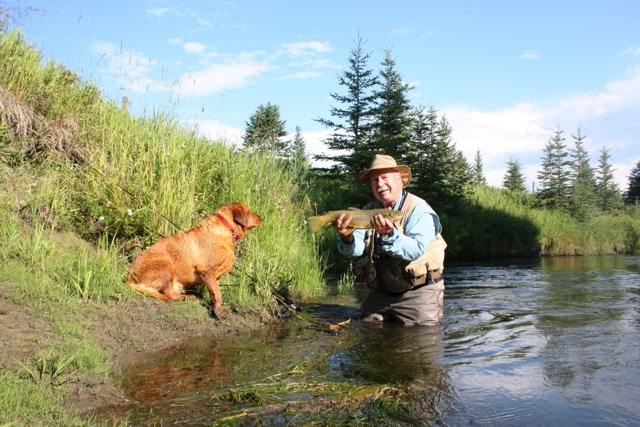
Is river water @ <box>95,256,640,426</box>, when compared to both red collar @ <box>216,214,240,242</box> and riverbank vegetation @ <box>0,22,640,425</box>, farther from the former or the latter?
red collar @ <box>216,214,240,242</box>

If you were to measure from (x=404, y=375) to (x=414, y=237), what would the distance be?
1743 mm

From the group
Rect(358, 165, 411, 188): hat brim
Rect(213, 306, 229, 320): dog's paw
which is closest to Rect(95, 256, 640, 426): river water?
Rect(213, 306, 229, 320): dog's paw

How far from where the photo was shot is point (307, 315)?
6.84 m

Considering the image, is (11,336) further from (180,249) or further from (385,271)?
(385,271)

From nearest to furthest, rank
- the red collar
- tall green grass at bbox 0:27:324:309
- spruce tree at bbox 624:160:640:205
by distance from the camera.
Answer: the red collar → tall green grass at bbox 0:27:324:309 → spruce tree at bbox 624:160:640:205

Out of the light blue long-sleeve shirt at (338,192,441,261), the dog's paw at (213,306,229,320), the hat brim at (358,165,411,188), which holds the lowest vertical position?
the dog's paw at (213,306,229,320)

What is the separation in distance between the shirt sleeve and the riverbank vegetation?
208 centimetres

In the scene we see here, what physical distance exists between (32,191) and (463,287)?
829 centimetres

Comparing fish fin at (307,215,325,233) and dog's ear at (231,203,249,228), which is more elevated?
dog's ear at (231,203,249,228)

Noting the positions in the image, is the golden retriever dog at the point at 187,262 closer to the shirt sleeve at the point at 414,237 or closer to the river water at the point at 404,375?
the river water at the point at 404,375

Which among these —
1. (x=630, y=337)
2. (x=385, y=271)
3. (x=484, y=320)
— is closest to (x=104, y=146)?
(x=385, y=271)

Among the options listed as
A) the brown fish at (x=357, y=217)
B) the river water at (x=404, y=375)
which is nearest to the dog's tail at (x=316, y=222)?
the brown fish at (x=357, y=217)

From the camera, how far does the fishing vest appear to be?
5914 millimetres

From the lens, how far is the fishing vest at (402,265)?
5.91m
